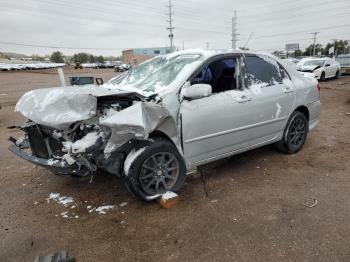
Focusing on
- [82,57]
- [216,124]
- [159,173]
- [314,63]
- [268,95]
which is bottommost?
[82,57]

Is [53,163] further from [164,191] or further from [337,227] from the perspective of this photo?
[337,227]

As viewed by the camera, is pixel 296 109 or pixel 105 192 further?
pixel 296 109

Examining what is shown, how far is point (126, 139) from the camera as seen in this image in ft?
10.7

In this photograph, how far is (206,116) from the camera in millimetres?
3859

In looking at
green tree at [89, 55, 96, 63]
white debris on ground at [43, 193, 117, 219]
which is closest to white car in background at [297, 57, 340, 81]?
white debris on ground at [43, 193, 117, 219]

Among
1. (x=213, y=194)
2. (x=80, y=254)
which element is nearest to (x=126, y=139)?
(x=80, y=254)

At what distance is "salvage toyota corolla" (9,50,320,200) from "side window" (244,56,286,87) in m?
0.02

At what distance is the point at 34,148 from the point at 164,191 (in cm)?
165

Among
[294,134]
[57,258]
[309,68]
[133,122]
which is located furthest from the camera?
[309,68]

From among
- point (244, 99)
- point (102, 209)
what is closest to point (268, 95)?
point (244, 99)

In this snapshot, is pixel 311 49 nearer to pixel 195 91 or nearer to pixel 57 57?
pixel 57 57

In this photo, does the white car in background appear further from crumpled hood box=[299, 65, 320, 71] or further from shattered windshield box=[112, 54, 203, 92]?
shattered windshield box=[112, 54, 203, 92]

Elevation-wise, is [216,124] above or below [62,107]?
below

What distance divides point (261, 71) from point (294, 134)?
1327 mm
